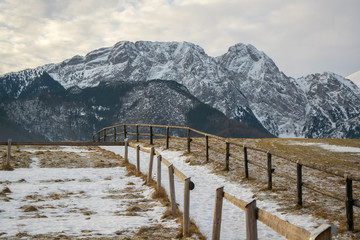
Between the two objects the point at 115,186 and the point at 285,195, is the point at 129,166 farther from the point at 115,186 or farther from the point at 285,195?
the point at 285,195

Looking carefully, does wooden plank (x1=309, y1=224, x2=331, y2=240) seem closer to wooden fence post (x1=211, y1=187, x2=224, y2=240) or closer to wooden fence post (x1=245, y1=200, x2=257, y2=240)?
wooden fence post (x1=245, y1=200, x2=257, y2=240)

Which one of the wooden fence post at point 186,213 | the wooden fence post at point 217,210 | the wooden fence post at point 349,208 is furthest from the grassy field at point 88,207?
the wooden fence post at point 349,208

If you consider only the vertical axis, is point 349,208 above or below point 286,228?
below

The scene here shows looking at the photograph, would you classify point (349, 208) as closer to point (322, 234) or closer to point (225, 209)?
point (225, 209)

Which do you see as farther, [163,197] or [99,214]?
[163,197]

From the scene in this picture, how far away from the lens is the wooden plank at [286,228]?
4563 millimetres

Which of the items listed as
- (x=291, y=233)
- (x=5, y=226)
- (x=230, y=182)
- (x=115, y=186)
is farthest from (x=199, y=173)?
(x=291, y=233)

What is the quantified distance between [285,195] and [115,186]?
7.86 meters

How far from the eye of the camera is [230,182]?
18203mm

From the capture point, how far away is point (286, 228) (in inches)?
196

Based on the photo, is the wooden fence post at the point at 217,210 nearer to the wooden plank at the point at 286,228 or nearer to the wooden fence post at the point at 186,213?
the wooden fence post at the point at 186,213

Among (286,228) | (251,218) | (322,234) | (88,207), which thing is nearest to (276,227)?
(286,228)

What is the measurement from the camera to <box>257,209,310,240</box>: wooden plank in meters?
4.56

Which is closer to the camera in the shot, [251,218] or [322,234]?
[322,234]
